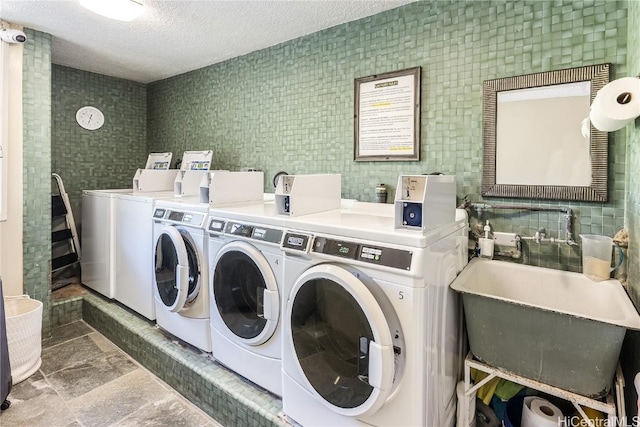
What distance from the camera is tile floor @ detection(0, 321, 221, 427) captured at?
2.04 meters

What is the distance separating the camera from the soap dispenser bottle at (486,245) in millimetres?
1989

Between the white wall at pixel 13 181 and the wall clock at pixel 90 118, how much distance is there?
3.77 ft

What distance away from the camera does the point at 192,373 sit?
7.25 feet

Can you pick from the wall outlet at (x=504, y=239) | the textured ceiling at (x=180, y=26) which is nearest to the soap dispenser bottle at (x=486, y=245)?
the wall outlet at (x=504, y=239)

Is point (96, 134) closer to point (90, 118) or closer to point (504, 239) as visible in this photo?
point (90, 118)

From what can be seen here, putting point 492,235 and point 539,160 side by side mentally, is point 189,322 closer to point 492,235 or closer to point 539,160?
point 492,235

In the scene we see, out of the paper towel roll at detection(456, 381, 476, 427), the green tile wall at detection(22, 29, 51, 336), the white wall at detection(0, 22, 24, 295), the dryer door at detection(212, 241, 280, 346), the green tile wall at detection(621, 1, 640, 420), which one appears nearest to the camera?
the green tile wall at detection(621, 1, 640, 420)

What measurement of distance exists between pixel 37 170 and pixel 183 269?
168 centimetres

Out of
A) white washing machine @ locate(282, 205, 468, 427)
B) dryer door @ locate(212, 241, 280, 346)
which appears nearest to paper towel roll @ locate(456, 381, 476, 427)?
white washing machine @ locate(282, 205, 468, 427)

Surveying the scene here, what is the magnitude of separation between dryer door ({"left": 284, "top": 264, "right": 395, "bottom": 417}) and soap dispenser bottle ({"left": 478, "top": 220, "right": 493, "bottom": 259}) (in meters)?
0.93

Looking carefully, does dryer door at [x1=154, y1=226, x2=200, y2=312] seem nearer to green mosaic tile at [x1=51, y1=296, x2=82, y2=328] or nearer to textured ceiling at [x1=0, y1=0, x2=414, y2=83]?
green mosaic tile at [x1=51, y1=296, x2=82, y2=328]

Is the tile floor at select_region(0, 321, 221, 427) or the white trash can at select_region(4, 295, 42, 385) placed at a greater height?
the white trash can at select_region(4, 295, 42, 385)

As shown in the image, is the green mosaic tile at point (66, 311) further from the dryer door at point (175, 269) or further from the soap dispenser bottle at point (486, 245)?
→ the soap dispenser bottle at point (486, 245)

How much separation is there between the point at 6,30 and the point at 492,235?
3.67 metres
